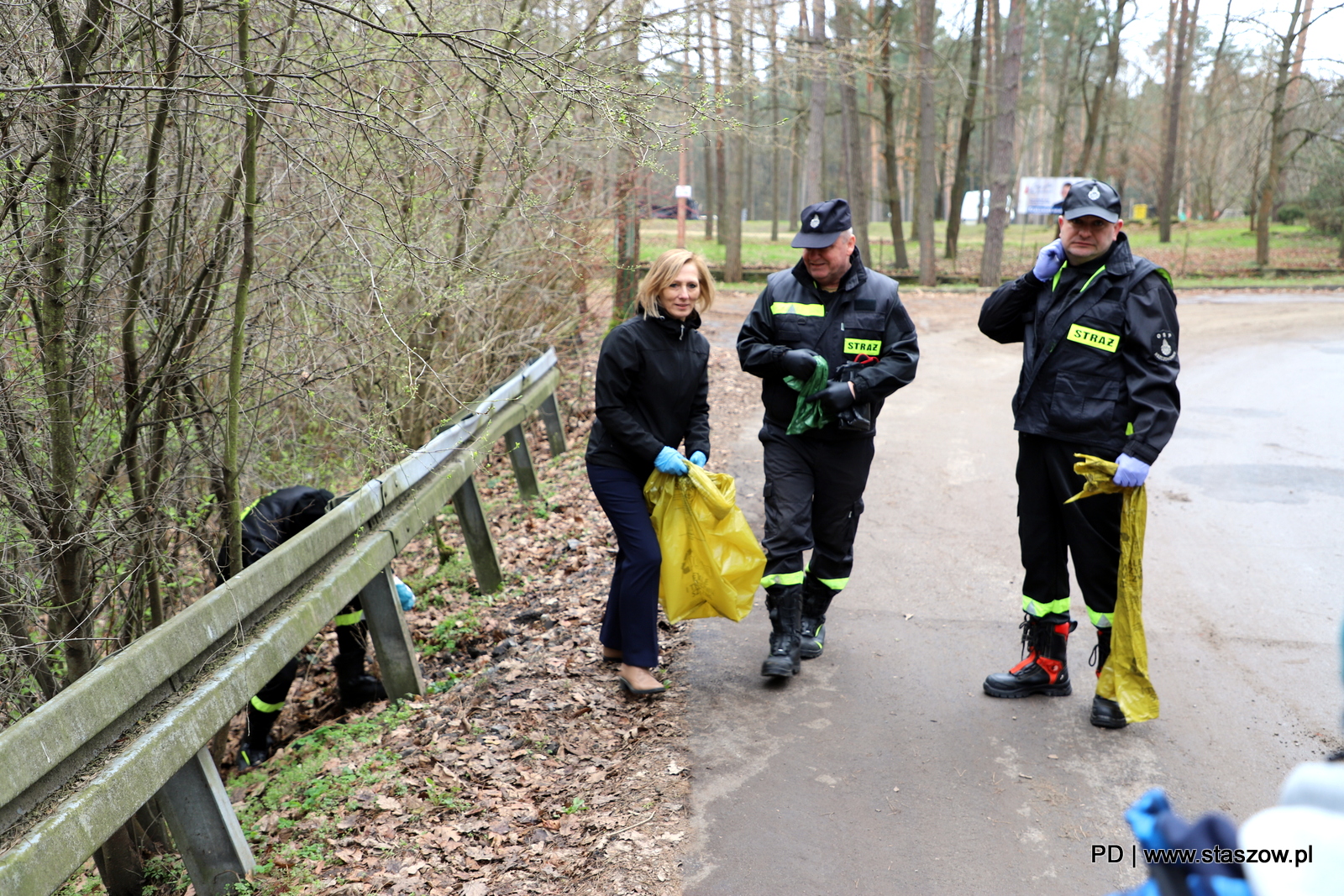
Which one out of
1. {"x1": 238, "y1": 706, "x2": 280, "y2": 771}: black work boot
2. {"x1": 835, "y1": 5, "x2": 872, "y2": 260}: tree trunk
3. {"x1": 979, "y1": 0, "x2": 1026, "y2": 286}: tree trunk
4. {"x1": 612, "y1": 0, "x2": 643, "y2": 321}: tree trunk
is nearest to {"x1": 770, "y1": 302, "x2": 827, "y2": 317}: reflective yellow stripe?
{"x1": 238, "y1": 706, "x2": 280, "y2": 771}: black work boot

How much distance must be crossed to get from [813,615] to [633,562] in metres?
1.15

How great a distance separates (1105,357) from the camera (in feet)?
15.3

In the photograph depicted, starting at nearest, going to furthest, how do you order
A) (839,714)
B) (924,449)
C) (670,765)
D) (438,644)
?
(670,765), (839,714), (438,644), (924,449)

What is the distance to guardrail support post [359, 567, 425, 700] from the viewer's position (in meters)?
5.20

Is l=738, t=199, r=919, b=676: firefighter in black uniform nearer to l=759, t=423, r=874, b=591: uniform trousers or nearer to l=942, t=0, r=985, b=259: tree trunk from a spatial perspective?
l=759, t=423, r=874, b=591: uniform trousers

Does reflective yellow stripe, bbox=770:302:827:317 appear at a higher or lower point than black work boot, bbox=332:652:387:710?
higher

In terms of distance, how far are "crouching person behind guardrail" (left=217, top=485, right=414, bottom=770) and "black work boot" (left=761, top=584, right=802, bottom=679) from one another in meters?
2.06

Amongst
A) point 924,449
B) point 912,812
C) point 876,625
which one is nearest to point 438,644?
point 876,625

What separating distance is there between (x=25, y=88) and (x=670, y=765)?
339cm

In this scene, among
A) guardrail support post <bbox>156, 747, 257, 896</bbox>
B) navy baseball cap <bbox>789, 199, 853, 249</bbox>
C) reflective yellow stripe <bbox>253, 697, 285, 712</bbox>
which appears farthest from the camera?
reflective yellow stripe <bbox>253, 697, 285, 712</bbox>

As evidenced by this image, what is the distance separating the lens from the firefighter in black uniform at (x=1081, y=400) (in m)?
4.57

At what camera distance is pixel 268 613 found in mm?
4160

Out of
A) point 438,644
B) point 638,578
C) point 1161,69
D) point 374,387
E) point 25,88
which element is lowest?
point 438,644

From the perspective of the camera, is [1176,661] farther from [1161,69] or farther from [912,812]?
[1161,69]
